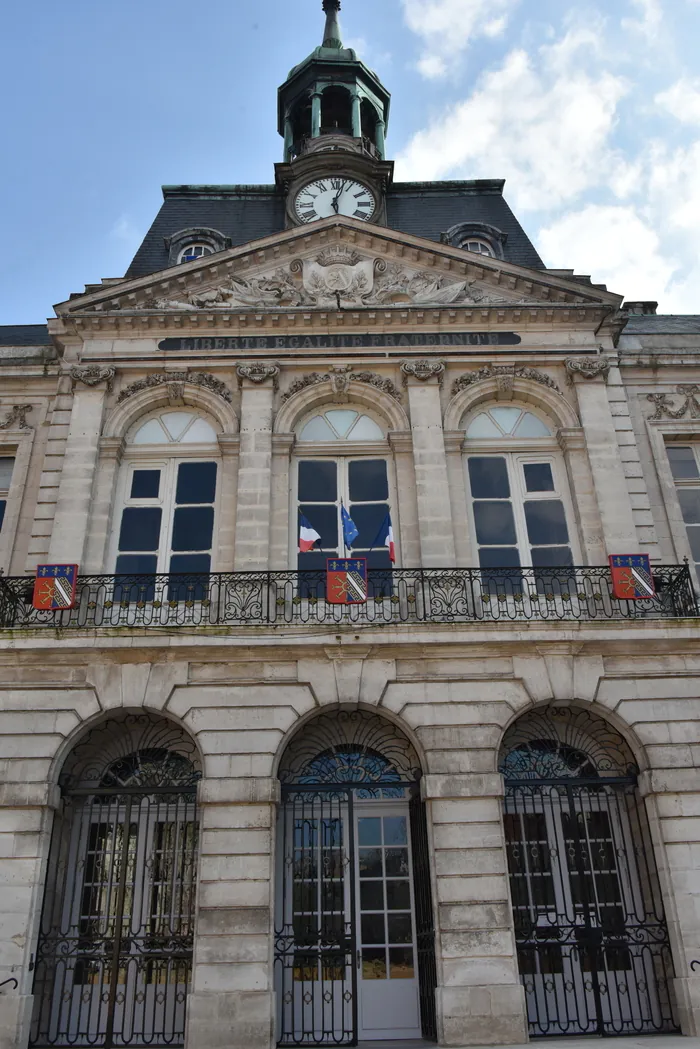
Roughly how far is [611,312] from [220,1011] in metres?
11.1

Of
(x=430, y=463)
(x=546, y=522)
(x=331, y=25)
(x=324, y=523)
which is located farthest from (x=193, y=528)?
(x=331, y=25)

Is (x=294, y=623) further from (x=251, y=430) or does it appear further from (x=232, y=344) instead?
(x=232, y=344)

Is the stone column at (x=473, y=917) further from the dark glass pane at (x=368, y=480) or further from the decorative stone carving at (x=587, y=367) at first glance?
the decorative stone carving at (x=587, y=367)

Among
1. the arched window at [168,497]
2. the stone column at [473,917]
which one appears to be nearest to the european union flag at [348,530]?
the arched window at [168,497]

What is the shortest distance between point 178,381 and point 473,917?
8.47 m

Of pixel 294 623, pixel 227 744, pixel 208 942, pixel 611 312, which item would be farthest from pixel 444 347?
pixel 208 942

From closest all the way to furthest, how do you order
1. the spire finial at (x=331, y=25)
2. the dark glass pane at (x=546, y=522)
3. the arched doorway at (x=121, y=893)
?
1. the arched doorway at (x=121, y=893)
2. the dark glass pane at (x=546, y=522)
3. the spire finial at (x=331, y=25)

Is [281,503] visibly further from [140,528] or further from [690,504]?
[690,504]

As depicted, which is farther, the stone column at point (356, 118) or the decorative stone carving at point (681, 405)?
the stone column at point (356, 118)

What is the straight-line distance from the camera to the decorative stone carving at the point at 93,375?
1299cm

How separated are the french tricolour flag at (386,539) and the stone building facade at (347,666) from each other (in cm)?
25

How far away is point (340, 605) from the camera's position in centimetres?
1094

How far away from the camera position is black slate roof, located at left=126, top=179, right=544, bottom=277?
16391 millimetres

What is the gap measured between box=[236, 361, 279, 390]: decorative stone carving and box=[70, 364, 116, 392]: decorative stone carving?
1.95 m
